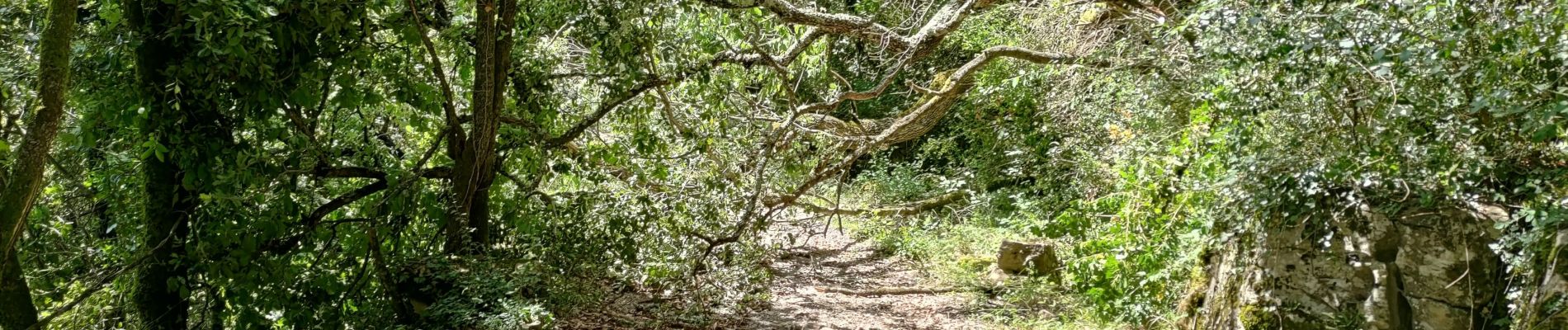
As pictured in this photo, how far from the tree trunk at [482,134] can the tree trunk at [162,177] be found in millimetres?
1244

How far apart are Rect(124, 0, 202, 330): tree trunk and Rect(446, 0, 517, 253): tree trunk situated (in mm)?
1244

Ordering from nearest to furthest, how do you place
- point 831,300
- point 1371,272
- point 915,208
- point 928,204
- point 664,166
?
point 1371,272
point 664,166
point 831,300
point 915,208
point 928,204

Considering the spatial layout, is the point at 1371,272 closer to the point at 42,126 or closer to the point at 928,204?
the point at 42,126

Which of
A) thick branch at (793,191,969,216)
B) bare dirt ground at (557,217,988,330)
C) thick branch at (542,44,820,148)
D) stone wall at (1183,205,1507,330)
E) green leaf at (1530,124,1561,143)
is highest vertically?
thick branch at (793,191,969,216)

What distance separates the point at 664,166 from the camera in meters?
5.40

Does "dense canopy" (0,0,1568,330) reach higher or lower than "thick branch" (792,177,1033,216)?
lower

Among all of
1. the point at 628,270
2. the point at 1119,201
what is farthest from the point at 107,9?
the point at 1119,201

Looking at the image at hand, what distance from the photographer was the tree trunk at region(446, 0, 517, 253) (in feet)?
14.2

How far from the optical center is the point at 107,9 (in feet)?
10.5

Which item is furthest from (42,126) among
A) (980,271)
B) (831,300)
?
(980,271)

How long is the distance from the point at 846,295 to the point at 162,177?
5180mm

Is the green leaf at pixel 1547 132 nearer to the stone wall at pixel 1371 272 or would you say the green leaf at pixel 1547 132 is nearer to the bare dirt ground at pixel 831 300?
the stone wall at pixel 1371 272

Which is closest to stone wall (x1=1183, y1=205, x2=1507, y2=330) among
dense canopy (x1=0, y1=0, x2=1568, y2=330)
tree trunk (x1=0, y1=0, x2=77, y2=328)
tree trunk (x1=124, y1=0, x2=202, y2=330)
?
dense canopy (x1=0, y1=0, x2=1568, y2=330)

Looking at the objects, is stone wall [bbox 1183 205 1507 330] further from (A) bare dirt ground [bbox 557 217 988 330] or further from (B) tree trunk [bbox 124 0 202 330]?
(B) tree trunk [bbox 124 0 202 330]
